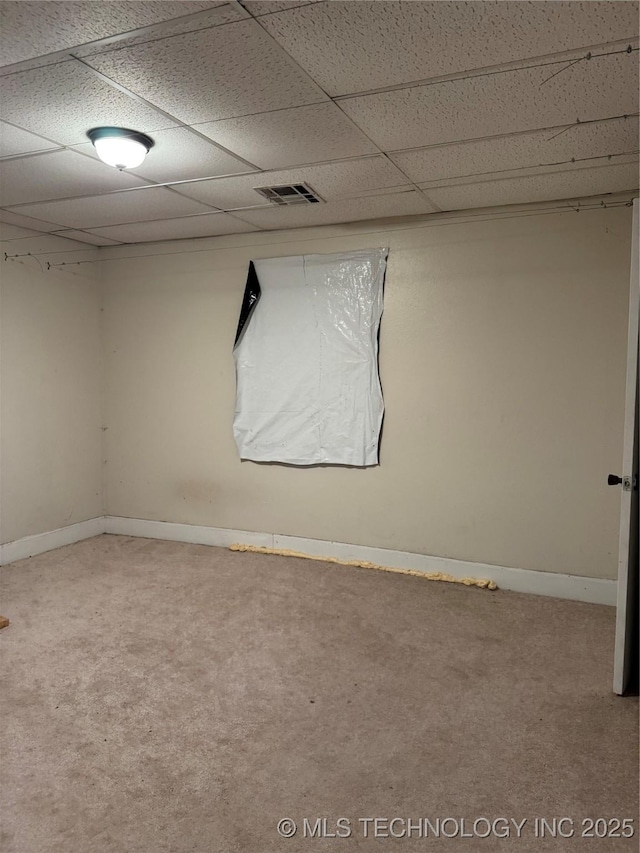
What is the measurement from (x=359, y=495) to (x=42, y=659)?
219 centimetres

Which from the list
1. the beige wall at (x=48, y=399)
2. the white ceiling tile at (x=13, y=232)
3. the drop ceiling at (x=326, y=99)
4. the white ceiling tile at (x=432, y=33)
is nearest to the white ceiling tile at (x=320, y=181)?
the drop ceiling at (x=326, y=99)

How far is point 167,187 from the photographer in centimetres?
329

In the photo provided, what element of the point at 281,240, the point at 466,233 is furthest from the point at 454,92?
the point at 281,240

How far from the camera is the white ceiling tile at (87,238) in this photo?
4426 millimetres

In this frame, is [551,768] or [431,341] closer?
[551,768]

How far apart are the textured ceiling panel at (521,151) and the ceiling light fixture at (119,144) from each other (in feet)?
3.75

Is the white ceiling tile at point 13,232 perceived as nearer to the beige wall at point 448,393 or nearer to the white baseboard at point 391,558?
the beige wall at point 448,393

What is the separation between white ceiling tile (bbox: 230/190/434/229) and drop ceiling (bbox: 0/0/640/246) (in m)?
0.04

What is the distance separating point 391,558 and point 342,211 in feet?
7.61

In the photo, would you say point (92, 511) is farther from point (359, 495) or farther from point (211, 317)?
point (359, 495)

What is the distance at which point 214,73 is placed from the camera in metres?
2.02

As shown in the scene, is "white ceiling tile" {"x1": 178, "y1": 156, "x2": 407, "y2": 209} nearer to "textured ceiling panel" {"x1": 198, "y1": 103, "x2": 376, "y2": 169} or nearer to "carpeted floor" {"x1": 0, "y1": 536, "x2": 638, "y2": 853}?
"textured ceiling panel" {"x1": 198, "y1": 103, "x2": 376, "y2": 169}

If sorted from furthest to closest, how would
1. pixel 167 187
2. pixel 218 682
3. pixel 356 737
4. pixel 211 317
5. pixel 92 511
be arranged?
pixel 92 511 < pixel 211 317 < pixel 167 187 < pixel 218 682 < pixel 356 737

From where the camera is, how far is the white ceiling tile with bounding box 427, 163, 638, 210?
10.0 ft
